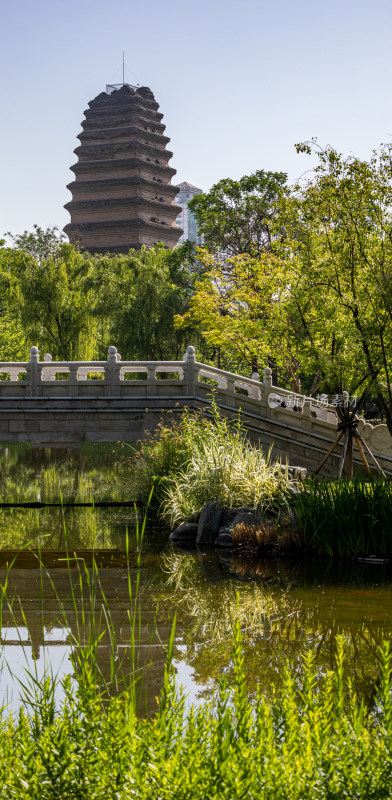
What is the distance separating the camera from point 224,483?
1209 cm

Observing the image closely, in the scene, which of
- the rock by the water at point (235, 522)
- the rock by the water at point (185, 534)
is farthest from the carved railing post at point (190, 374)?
the rock by the water at point (235, 522)

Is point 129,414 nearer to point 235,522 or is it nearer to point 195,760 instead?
point 235,522

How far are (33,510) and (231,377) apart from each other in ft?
16.9

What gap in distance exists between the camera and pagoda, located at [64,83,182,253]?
1891 inches

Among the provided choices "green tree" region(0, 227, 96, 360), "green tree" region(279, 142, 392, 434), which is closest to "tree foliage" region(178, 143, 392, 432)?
"green tree" region(279, 142, 392, 434)

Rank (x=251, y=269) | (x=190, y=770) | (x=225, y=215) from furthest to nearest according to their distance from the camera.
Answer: (x=225, y=215) < (x=251, y=269) < (x=190, y=770)

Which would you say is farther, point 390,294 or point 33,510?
point 33,510

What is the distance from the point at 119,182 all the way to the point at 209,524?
3923 centimetres

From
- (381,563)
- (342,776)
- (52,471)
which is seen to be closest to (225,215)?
(52,471)

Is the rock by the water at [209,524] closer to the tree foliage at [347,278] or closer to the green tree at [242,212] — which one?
the tree foliage at [347,278]

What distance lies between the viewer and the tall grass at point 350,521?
10625 mm

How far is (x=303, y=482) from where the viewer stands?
11.8m

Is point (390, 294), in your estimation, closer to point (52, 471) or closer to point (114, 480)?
point (114, 480)

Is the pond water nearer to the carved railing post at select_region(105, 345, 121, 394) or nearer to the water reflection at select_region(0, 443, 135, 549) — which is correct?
the water reflection at select_region(0, 443, 135, 549)
